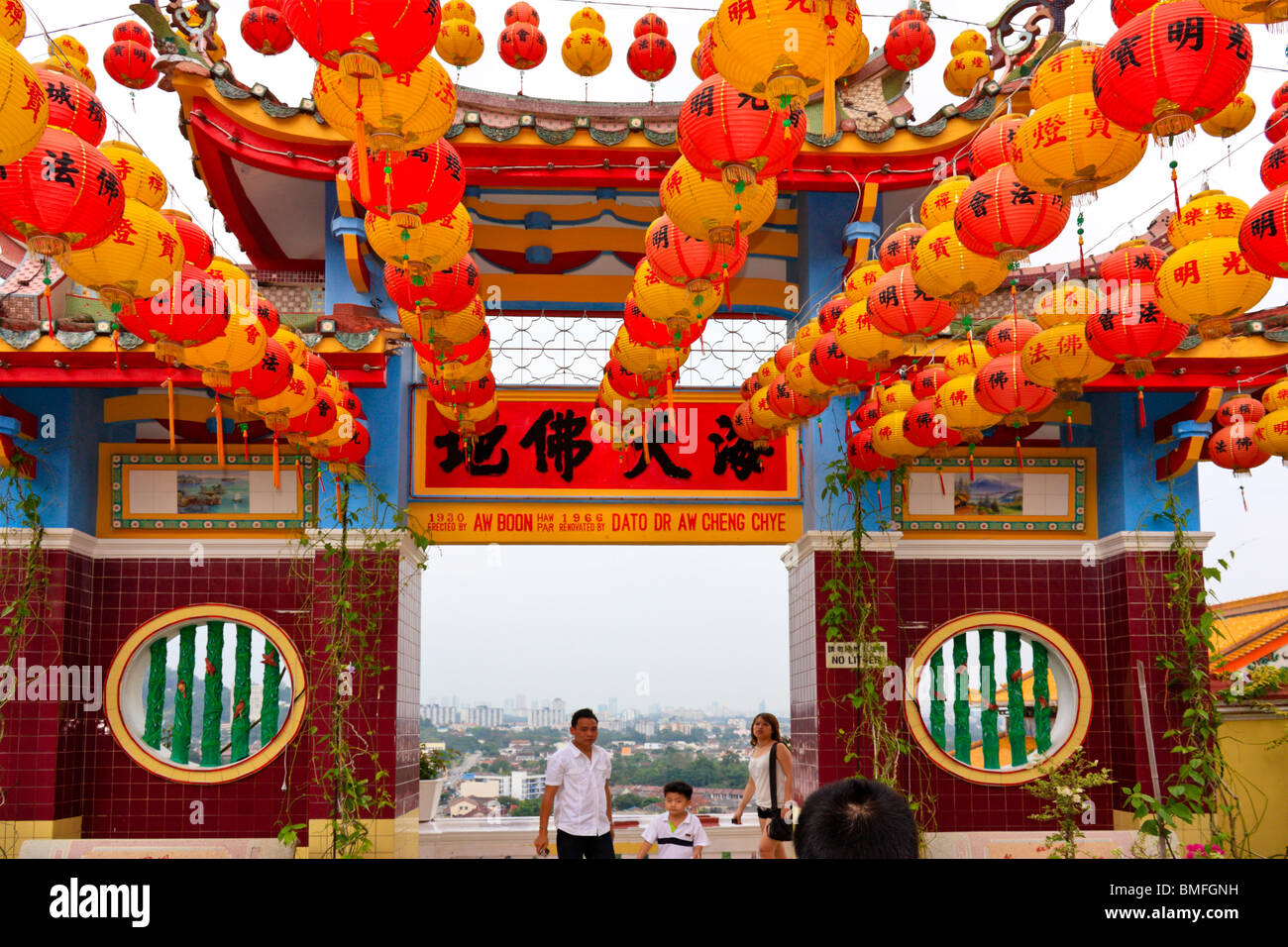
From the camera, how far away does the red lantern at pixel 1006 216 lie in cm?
438

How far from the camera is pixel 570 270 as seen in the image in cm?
1024

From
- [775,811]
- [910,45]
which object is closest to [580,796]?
[775,811]

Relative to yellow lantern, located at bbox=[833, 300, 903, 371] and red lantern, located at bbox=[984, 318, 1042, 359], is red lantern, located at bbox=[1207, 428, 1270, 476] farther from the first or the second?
yellow lantern, located at bbox=[833, 300, 903, 371]

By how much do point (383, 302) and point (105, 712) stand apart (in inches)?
156

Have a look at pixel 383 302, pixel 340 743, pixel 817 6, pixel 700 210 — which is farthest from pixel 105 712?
pixel 817 6

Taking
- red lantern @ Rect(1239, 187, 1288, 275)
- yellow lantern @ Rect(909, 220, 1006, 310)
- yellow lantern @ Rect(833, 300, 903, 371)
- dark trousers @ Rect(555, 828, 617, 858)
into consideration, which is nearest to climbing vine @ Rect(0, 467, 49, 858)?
dark trousers @ Rect(555, 828, 617, 858)

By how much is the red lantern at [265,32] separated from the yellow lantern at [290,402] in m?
3.62

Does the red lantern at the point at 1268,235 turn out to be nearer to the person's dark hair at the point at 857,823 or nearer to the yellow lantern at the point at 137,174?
the person's dark hair at the point at 857,823

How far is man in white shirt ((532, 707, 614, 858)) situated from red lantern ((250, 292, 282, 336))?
9.33 feet

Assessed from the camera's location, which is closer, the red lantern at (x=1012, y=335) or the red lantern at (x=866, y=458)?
the red lantern at (x=1012, y=335)

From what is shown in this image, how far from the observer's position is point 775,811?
23.3 ft

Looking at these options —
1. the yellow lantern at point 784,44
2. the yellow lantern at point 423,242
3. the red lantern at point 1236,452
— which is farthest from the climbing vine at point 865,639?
the yellow lantern at point 784,44

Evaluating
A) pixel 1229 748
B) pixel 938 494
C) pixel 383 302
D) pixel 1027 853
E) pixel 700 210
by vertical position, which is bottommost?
pixel 1027 853

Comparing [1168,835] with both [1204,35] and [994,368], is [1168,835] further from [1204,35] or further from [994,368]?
[1204,35]
